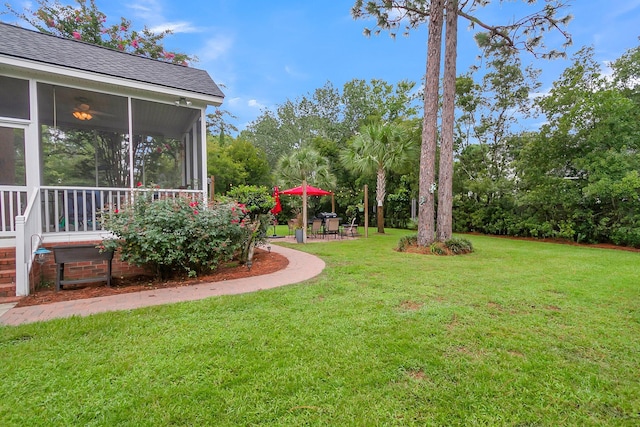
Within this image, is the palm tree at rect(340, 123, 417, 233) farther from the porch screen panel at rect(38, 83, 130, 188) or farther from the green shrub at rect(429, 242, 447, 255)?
the porch screen panel at rect(38, 83, 130, 188)

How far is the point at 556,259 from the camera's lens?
7.94 meters

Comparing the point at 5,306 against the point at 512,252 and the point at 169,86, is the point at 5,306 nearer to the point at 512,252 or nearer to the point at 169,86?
the point at 169,86

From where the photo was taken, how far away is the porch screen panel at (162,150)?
28.0 feet

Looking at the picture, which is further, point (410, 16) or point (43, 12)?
point (43, 12)

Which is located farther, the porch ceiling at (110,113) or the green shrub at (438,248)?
the green shrub at (438,248)

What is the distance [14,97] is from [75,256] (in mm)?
3736

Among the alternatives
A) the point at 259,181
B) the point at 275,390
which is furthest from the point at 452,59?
the point at 259,181

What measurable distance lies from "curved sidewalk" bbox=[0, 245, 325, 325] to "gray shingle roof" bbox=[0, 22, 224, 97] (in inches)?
170

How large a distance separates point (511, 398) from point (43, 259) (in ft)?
21.9

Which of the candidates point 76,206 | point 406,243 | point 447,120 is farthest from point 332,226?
point 76,206

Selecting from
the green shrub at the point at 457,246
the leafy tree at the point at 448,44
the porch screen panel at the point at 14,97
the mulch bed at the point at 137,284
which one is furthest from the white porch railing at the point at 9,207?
the green shrub at the point at 457,246

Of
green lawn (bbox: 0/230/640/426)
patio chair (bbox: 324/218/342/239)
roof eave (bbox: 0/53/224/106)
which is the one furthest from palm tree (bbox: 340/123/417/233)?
green lawn (bbox: 0/230/640/426)

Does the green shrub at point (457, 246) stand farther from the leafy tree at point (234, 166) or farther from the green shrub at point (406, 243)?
the leafy tree at point (234, 166)

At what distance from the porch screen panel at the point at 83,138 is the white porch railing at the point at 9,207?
5.90 feet
